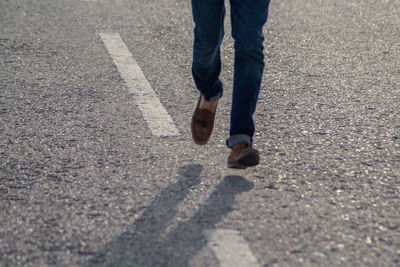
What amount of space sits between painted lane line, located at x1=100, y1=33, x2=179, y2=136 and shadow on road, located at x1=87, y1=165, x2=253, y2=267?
858mm

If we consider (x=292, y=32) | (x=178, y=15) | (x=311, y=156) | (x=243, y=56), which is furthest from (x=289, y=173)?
(x=178, y=15)

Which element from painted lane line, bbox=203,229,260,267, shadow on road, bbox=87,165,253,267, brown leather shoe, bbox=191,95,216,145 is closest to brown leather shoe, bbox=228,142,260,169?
shadow on road, bbox=87,165,253,267

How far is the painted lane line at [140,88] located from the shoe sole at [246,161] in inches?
27.4

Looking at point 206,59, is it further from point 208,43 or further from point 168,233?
point 168,233

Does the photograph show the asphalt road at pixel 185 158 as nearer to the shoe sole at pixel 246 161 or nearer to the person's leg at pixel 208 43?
the shoe sole at pixel 246 161

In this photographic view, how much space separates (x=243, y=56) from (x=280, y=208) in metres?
0.88

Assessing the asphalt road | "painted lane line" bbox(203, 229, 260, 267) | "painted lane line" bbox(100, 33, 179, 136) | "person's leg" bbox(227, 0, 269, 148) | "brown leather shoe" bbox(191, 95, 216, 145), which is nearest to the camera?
"painted lane line" bbox(203, 229, 260, 267)

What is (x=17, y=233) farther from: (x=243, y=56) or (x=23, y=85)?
(x=23, y=85)

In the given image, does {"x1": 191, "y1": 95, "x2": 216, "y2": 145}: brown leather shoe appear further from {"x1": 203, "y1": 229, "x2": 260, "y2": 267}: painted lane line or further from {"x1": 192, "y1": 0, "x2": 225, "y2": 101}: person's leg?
{"x1": 203, "y1": 229, "x2": 260, "y2": 267}: painted lane line

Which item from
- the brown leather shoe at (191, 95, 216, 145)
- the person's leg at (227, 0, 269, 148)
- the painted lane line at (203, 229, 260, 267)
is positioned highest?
the person's leg at (227, 0, 269, 148)

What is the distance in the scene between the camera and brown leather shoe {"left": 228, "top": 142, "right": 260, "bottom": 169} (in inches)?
132

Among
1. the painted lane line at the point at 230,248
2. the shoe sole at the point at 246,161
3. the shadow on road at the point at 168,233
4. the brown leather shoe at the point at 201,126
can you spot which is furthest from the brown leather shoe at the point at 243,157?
the painted lane line at the point at 230,248

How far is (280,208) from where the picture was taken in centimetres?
300

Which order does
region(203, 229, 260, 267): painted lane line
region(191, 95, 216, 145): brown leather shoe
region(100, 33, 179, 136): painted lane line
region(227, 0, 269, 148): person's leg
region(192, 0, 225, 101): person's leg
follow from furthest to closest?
1. region(100, 33, 179, 136): painted lane line
2. region(191, 95, 216, 145): brown leather shoe
3. region(192, 0, 225, 101): person's leg
4. region(227, 0, 269, 148): person's leg
5. region(203, 229, 260, 267): painted lane line
